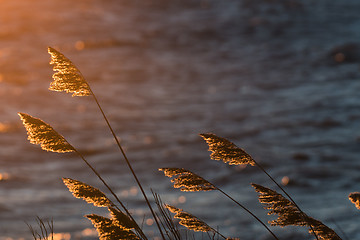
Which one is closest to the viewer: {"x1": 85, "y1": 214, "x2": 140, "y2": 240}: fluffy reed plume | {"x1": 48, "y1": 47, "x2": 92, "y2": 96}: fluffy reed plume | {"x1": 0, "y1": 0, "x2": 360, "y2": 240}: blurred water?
{"x1": 85, "y1": 214, "x2": 140, "y2": 240}: fluffy reed plume

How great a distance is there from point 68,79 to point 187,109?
80.1 feet

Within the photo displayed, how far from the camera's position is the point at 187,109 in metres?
27.4

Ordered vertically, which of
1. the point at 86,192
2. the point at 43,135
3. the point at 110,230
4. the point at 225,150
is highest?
the point at 225,150

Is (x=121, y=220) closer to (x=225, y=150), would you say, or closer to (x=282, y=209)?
(x=225, y=150)

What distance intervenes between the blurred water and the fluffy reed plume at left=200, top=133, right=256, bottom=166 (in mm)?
1256

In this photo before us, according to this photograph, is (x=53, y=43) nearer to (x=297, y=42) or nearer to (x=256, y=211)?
Answer: (x=297, y=42)

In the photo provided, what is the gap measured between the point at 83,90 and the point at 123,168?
1706 cm

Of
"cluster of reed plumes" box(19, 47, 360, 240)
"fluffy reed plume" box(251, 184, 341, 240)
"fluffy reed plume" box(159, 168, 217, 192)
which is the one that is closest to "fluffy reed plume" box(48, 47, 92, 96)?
"cluster of reed plumes" box(19, 47, 360, 240)

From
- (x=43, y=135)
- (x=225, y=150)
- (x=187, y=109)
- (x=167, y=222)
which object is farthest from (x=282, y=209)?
(x=187, y=109)

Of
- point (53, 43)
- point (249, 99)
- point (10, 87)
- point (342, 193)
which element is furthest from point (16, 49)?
point (342, 193)

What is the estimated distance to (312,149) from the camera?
2153 centimetres

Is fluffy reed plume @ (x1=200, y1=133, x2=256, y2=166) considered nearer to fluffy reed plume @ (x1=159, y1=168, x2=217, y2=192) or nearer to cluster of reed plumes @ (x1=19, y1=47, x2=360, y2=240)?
cluster of reed plumes @ (x1=19, y1=47, x2=360, y2=240)

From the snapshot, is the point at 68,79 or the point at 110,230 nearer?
the point at 110,230

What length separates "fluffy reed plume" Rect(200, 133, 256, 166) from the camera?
290 centimetres
